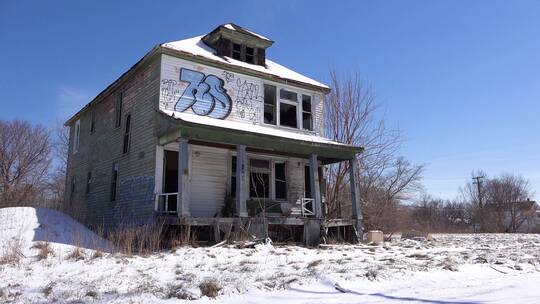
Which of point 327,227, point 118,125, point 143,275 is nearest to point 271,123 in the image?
point 327,227

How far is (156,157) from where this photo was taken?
13.8 m

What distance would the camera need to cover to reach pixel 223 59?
52.1ft

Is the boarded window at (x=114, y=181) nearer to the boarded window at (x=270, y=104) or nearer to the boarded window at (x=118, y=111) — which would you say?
the boarded window at (x=118, y=111)

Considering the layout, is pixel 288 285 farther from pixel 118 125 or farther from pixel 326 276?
pixel 118 125

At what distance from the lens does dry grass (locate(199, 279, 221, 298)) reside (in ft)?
18.4

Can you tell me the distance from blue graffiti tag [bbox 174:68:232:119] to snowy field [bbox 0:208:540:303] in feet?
19.3

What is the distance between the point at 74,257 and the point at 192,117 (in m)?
6.40

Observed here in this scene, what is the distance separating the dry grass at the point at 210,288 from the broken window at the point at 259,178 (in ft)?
33.8

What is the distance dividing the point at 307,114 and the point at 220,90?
4.19m

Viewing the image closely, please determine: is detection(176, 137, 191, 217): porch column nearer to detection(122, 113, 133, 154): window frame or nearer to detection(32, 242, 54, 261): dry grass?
detection(32, 242, 54, 261): dry grass

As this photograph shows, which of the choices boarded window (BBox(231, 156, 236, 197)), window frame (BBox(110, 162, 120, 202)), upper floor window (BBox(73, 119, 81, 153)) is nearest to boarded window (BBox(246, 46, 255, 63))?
boarded window (BBox(231, 156, 236, 197))

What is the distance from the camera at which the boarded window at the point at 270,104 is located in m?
16.8

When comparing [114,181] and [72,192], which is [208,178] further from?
[72,192]

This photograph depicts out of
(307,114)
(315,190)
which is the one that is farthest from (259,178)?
(307,114)
